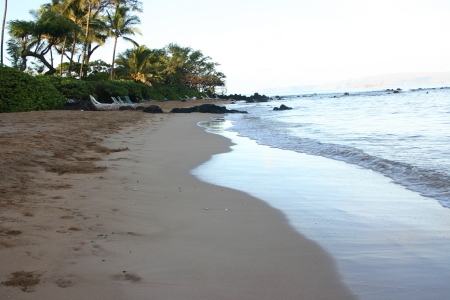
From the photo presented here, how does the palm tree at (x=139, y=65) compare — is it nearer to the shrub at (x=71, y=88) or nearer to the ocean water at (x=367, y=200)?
the shrub at (x=71, y=88)

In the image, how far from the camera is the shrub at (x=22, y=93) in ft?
45.2

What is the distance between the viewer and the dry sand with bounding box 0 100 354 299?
218 centimetres

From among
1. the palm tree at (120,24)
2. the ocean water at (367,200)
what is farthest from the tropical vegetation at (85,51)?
the ocean water at (367,200)

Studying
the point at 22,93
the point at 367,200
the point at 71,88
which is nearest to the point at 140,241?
the point at 367,200

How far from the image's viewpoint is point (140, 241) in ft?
9.40

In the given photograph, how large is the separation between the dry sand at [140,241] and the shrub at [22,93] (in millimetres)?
10061

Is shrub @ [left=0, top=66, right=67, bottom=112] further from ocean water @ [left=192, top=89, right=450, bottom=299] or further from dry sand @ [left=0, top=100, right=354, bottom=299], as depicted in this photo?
dry sand @ [left=0, top=100, right=354, bottom=299]

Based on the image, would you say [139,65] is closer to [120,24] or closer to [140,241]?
[120,24]

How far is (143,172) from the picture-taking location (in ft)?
18.1

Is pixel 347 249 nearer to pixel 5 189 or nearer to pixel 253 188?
pixel 253 188

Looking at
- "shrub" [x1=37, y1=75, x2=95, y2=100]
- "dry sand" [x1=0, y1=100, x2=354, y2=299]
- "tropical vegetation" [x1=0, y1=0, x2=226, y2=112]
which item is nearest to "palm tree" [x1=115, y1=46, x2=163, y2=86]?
"tropical vegetation" [x1=0, y1=0, x2=226, y2=112]

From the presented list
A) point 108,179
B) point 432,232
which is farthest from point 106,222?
point 432,232

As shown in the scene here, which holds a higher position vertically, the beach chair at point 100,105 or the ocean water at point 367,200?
the beach chair at point 100,105

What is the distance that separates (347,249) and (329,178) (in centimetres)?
285
